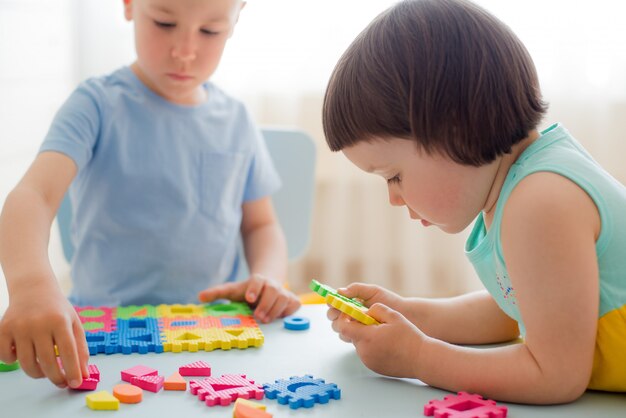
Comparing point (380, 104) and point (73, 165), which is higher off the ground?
point (380, 104)

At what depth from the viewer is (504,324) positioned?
829 mm

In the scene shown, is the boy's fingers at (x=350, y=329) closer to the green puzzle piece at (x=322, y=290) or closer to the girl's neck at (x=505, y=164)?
the green puzzle piece at (x=322, y=290)

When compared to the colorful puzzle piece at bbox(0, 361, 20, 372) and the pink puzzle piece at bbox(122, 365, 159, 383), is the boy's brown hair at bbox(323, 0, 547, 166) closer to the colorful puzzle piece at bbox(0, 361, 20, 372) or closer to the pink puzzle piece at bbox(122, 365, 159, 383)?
the pink puzzle piece at bbox(122, 365, 159, 383)

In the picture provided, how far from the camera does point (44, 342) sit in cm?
65

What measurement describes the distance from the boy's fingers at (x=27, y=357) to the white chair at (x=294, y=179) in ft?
2.66

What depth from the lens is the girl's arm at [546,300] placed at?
62cm

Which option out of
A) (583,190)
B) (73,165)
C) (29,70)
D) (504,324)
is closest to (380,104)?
(583,190)

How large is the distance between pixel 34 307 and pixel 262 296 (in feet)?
1.07

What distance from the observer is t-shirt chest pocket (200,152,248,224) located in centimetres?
122

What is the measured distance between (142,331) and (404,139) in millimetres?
362

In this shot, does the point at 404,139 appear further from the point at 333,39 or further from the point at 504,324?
the point at 333,39

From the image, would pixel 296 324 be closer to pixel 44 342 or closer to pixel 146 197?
pixel 44 342

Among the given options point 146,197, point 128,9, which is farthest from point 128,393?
point 128,9

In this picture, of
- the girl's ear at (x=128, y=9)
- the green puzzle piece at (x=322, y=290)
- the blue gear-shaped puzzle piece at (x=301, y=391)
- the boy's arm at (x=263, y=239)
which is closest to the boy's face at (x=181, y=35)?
the girl's ear at (x=128, y=9)
